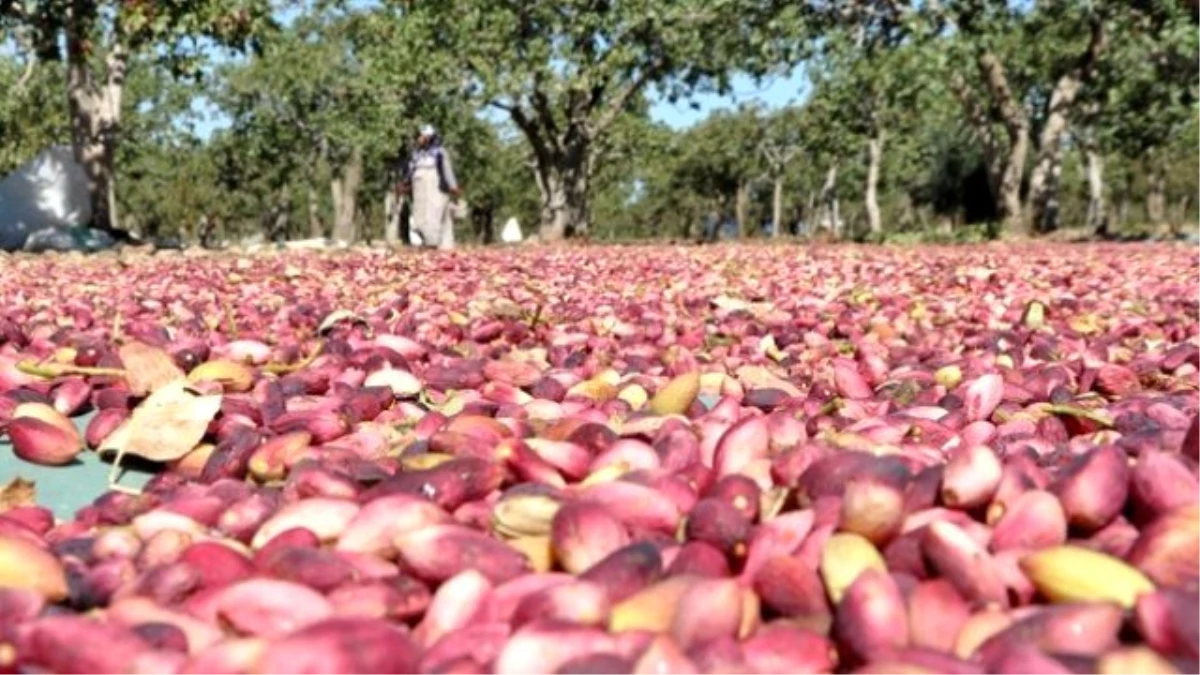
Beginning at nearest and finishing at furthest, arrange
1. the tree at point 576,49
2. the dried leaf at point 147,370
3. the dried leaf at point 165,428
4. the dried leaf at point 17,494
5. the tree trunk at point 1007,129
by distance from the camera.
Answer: the dried leaf at point 17,494 → the dried leaf at point 165,428 → the dried leaf at point 147,370 → the tree trunk at point 1007,129 → the tree at point 576,49

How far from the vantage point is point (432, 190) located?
16.8 meters

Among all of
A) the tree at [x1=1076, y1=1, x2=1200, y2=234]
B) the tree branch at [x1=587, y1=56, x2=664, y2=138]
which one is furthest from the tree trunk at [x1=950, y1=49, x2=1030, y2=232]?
the tree branch at [x1=587, y1=56, x2=664, y2=138]

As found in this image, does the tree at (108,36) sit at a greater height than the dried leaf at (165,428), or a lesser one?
greater

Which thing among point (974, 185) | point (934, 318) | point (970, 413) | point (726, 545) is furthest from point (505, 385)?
point (974, 185)

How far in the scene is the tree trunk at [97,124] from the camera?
2048cm

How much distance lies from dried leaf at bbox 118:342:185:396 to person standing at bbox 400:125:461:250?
1301 cm

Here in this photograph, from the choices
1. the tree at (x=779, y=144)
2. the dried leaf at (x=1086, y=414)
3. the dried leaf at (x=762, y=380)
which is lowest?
the dried leaf at (x=762, y=380)

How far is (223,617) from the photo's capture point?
158 centimetres

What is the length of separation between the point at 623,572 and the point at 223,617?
51 centimetres

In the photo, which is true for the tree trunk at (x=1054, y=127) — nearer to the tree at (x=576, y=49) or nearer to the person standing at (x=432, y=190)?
the tree at (x=576, y=49)

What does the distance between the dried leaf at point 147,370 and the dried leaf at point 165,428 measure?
0.39 m

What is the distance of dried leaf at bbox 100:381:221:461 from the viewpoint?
2762mm

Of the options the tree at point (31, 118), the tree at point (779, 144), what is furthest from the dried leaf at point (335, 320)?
the tree at point (779, 144)

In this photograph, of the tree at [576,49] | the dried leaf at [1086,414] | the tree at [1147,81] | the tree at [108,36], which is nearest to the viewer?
the dried leaf at [1086,414]
